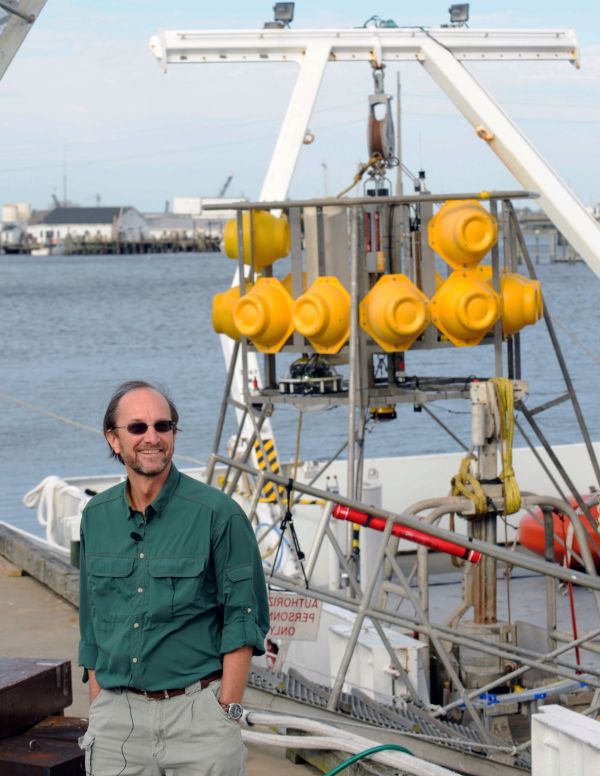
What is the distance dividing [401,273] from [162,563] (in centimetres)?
535

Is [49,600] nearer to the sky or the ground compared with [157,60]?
nearer to the ground

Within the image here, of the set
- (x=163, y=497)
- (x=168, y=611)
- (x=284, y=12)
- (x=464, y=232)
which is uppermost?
(x=284, y=12)

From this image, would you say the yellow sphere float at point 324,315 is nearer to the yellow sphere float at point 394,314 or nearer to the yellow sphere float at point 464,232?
the yellow sphere float at point 394,314

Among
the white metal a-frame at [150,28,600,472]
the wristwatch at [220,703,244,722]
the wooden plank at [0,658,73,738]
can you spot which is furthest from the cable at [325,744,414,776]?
the white metal a-frame at [150,28,600,472]

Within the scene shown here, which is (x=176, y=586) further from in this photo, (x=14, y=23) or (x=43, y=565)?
(x=43, y=565)

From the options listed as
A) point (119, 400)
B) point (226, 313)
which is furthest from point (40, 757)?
point (226, 313)

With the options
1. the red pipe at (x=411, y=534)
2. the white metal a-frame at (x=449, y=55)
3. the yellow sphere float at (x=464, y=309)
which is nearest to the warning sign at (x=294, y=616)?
the red pipe at (x=411, y=534)

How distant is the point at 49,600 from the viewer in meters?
10.1

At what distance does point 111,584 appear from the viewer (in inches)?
164

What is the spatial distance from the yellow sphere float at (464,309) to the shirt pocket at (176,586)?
4.77 m

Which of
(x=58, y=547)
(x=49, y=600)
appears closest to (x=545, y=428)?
(x=58, y=547)

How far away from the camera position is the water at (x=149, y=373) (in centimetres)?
3400

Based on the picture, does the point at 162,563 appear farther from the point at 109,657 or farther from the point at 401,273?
the point at 401,273

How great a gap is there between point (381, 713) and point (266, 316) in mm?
2776
